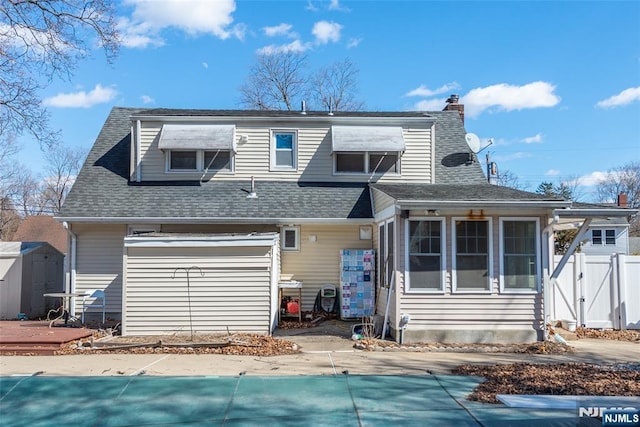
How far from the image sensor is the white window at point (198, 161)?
14414mm

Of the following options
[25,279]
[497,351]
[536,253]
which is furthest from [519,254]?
[25,279]

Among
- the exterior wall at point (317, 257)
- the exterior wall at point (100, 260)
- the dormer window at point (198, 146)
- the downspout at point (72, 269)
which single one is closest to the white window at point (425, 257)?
Answer: the exterior wall at point (317, 257)

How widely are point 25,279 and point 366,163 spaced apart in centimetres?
976

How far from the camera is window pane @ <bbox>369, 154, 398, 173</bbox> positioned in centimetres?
1457

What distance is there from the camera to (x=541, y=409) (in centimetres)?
582

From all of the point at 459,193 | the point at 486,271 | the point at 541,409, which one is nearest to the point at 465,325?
the point at 486,271

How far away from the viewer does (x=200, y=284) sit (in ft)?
35.7

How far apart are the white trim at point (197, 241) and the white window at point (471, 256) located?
149 inches

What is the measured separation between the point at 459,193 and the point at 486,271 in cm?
171

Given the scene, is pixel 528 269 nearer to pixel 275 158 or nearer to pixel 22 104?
pixel 275 158

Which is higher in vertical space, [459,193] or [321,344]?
[459,193]

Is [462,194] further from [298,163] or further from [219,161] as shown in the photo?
[219,161]

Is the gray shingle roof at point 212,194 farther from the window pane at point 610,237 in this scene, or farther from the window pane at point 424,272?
the window pane at point 610,237

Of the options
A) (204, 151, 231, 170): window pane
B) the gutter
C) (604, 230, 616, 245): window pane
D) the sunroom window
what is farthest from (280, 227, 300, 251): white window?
(604, 230, 616, 245): window pane
